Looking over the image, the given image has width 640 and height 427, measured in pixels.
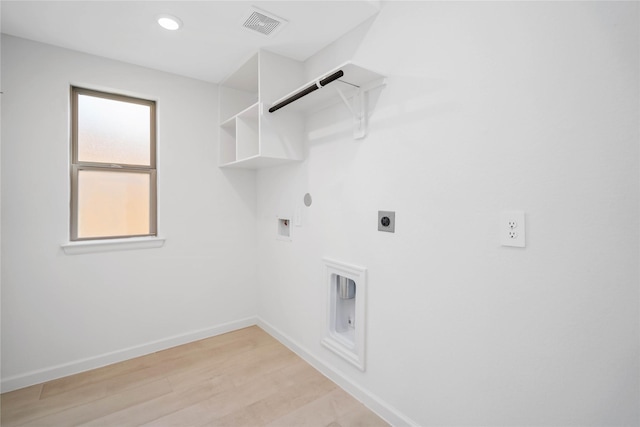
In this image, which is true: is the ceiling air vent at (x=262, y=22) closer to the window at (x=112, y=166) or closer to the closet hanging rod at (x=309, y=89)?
the closet hanging rod at (x=309, y=89)

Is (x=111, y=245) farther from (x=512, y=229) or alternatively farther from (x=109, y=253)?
(x=512, y=229)

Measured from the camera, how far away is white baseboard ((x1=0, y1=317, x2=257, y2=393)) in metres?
2.09

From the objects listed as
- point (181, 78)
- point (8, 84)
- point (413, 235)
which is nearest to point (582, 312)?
point (413, 235)

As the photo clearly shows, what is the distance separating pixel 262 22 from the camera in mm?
1934

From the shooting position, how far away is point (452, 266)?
1.45 meters

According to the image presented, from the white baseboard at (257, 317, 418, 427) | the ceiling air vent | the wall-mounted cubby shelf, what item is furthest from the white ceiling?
the white baseboard at (257, 317, 418, 427)

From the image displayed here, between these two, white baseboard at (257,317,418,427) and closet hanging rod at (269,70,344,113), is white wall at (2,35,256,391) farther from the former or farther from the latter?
closet hanging rod at (269,70,344,113)

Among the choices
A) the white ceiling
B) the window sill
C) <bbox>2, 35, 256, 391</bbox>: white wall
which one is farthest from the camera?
the window sill

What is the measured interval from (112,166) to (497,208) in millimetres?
2747

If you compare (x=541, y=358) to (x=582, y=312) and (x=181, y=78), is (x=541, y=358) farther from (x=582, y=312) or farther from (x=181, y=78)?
(x=181, y=78)

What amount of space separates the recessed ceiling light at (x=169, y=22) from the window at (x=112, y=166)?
34.5 inches

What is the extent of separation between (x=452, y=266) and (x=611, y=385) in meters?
0.64

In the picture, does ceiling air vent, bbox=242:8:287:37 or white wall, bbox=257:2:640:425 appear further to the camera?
ceiling air vent, bbox=242:8:287:37

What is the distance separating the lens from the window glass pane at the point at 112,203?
2.40 m
